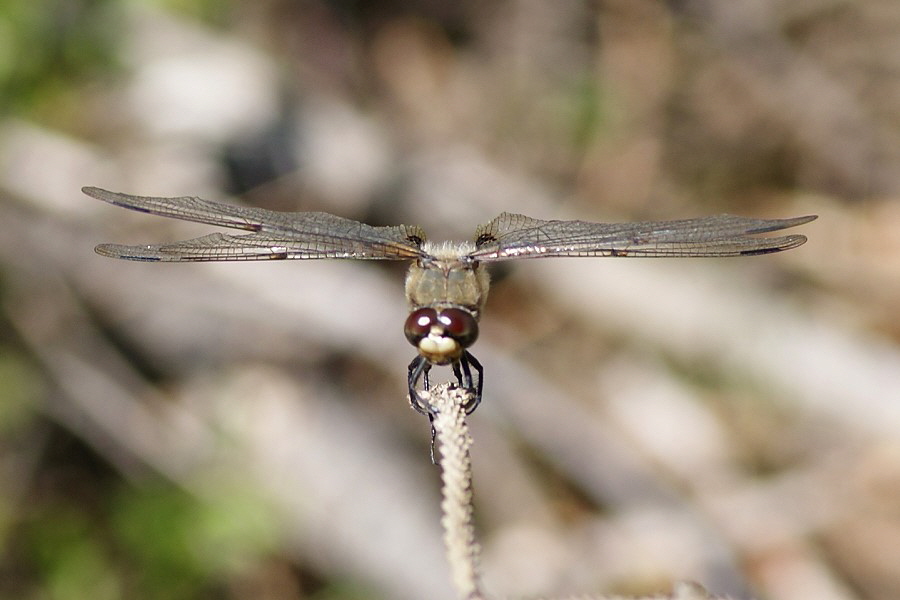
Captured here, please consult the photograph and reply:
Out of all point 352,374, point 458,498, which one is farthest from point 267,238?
point 352,374

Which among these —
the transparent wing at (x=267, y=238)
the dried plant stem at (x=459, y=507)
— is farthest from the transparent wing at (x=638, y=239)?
the dried plant stem at (x=459, y=507)

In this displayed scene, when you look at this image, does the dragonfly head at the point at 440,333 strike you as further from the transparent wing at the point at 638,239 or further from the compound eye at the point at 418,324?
the transparent wing at the point at 638,239

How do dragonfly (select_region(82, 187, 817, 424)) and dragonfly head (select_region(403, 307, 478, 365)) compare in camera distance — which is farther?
dragonfly (select_region(82, 187, 817, 424))

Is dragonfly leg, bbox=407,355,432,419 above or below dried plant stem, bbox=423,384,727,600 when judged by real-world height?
above

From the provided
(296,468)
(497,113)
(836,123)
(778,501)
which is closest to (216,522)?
(296,468)

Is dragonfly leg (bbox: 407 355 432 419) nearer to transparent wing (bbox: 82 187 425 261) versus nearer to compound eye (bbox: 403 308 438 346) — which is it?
compound eye (bbox: 403 308 438 346)

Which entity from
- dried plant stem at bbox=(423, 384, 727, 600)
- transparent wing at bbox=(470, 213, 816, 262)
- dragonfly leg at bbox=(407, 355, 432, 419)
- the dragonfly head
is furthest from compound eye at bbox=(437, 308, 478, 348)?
dried plant stem at bbox=(423, 384, 727, 600)

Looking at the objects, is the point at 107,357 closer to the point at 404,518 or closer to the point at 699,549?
the point at 404,518
